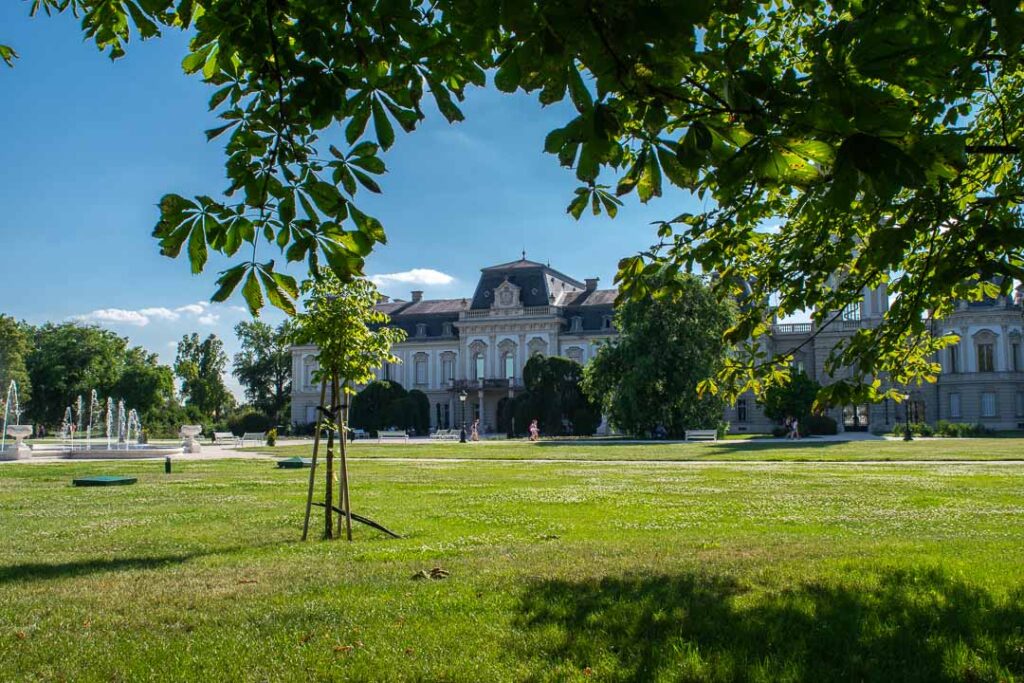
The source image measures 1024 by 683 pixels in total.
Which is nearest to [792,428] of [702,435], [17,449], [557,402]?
[702,435]

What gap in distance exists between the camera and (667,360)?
40.8m

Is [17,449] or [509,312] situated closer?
[17,449]

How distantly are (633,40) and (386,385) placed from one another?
60297 millimetres

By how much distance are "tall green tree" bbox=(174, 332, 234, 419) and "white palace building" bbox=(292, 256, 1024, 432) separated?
661 inches

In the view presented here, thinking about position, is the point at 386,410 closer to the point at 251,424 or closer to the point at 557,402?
the point at 251,424

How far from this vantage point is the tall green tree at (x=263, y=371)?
81312 millimetres

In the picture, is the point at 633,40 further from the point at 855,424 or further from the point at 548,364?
the point at 855,424

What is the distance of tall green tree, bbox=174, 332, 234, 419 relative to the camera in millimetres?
86375

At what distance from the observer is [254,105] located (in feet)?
13.1

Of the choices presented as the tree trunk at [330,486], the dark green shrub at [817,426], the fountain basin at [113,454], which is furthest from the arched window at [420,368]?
the tree trunk at [330,486]

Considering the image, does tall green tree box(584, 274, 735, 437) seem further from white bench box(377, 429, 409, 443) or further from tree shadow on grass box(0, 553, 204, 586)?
tree shadow on grass box(0, 553, 204, 586)

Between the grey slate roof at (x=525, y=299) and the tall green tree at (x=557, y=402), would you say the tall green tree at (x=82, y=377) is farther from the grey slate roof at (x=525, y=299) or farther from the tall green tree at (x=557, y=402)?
the tall green tree at (x=557, y=402)

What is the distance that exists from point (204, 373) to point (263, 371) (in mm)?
11875

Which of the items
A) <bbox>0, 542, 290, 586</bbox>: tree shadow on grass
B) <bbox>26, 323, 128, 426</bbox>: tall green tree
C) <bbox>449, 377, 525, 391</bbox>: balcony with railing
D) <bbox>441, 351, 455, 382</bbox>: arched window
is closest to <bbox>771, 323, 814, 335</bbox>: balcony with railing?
<bbox>449, 377, 525, 391</bbox>: balcony with railing
